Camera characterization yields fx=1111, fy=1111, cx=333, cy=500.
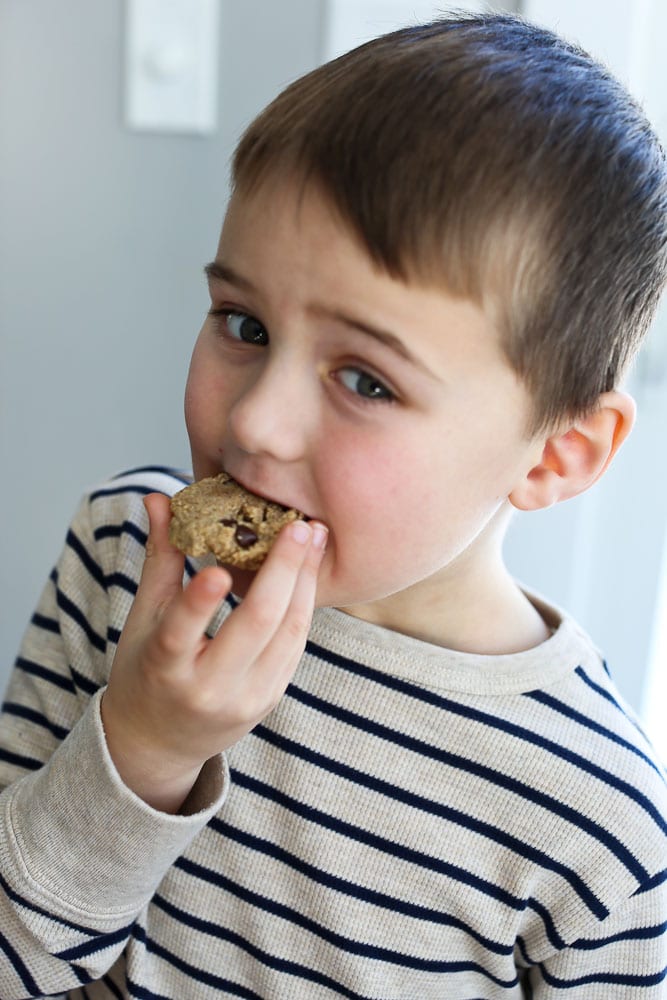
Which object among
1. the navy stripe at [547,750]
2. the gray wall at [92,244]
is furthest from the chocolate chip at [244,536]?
the gray wall at [92,244]

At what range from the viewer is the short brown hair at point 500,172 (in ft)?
2.32

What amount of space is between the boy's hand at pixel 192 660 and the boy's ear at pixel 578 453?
0.20 meters

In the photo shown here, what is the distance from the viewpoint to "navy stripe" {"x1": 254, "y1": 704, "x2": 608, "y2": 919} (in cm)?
87

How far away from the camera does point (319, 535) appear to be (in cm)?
74

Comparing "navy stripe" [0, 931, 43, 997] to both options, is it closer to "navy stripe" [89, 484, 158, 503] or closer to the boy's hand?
the boy's hand

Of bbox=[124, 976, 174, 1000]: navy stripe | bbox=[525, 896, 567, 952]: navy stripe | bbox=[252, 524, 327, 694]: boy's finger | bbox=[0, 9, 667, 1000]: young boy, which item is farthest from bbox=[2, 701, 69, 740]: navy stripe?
bbox=[525, 896, 567, 952]: navy stripe

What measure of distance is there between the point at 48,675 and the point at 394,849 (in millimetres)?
345

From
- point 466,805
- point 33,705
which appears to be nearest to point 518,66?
point 466,805

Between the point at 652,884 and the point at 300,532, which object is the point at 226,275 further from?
the point at 652,884

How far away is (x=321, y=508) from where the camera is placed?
758mm

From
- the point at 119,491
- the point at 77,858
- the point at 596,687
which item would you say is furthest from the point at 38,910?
the point at 596,687

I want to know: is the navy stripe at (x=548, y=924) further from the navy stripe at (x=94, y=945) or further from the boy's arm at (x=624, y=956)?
the navy stripe at (x=94, y=945)

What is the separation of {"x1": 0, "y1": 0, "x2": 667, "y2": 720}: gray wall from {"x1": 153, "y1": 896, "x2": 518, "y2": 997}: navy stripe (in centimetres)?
53

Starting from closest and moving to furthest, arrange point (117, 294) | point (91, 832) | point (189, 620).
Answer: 1. point (189, 620)
2. point (91, 832)
3. point (117, 294)
